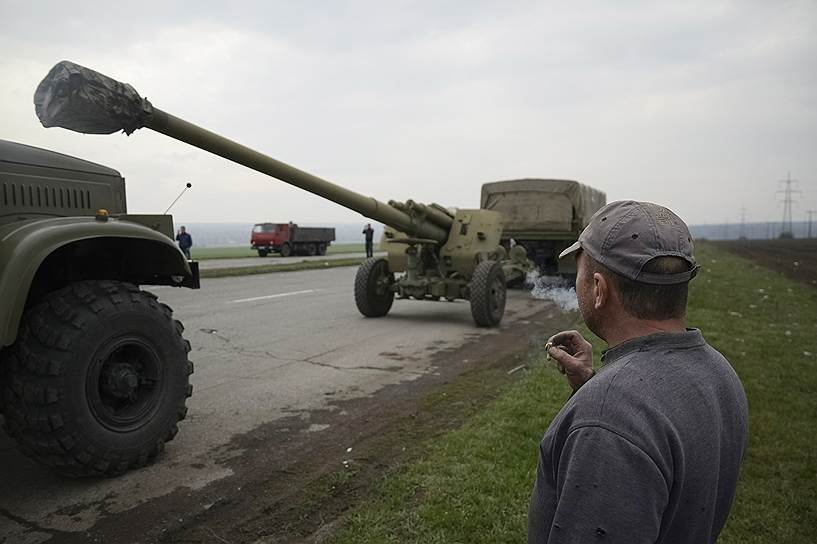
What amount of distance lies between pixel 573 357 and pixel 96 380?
115 inches

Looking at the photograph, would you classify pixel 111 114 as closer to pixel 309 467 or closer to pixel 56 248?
pixel 56 248

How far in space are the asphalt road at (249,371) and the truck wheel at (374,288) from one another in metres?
0.23

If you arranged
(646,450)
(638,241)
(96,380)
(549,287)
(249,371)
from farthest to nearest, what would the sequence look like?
(549,287)
(249,371)
(96,380)
(638,241)
(646,450)

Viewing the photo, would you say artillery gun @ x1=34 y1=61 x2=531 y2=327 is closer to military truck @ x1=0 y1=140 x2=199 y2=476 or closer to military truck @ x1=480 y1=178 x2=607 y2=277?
military truck @ x1=0 y1=140 x2=199 y2=476

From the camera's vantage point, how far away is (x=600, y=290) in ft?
4.55

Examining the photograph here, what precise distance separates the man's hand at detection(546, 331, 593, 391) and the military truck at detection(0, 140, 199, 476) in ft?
9.08

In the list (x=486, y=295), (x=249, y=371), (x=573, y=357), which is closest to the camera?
(x=573, y=357)

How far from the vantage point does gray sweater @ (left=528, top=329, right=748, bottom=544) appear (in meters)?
1.13

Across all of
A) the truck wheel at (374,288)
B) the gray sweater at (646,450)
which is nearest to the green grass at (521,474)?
the gray sweater at (646,450)

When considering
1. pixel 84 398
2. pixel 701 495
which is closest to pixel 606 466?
pixel 701 495

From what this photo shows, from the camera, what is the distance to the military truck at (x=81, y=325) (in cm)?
337

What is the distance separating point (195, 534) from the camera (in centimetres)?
312

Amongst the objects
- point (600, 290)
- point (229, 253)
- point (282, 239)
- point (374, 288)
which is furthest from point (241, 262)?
point (600, 290)

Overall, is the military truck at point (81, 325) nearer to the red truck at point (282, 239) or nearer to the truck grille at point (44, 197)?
the truck grille at point (44, 197)
